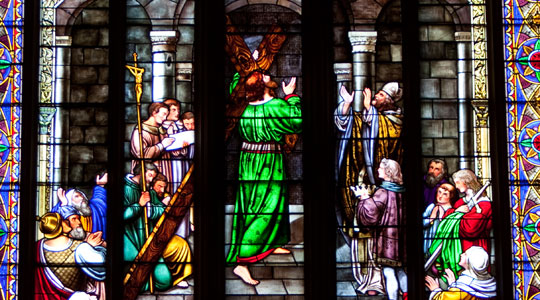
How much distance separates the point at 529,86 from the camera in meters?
12.3

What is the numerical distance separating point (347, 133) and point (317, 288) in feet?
5.29

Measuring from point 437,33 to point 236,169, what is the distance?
2.53m

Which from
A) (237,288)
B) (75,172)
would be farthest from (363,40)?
(75,172)

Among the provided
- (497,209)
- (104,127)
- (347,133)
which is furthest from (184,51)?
(497,209)

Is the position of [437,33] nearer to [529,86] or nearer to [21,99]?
[529,86]

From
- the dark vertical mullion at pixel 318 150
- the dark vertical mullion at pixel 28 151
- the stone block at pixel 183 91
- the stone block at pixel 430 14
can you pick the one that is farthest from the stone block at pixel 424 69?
the dark vertical mullion at pixel 28 151

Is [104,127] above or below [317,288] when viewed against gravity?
above

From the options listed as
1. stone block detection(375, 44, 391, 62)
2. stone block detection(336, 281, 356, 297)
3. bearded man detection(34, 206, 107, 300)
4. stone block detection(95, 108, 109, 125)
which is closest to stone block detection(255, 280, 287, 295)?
stone block detection(336, 281, 356, 297)

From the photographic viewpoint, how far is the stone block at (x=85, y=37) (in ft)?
40.3

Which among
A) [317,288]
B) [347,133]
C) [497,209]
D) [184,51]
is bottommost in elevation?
[317,288]

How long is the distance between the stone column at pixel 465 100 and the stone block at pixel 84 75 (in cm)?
374

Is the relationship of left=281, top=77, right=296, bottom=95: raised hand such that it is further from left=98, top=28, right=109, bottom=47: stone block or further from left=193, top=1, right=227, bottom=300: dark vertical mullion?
left=98, top=28, right=109, bottom=47: stone block

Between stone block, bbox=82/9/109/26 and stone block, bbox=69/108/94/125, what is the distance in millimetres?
927

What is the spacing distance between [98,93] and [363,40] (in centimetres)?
277
